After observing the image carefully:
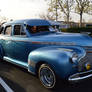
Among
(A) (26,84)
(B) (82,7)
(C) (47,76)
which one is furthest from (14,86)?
(B) (82,7)

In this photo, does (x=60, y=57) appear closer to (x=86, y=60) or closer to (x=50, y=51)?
(x=50, y=51)

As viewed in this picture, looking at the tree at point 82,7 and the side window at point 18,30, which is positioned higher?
the tree at point 82,7

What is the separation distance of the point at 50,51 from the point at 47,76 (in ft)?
2.44

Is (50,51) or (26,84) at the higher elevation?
(50,51)

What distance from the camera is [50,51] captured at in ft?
12.8

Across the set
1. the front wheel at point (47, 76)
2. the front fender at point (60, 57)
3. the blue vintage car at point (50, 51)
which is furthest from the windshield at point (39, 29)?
the front wheel at point (47, 76)

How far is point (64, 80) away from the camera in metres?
3.62

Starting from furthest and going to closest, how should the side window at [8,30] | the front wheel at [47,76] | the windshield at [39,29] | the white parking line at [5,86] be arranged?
the side window at [8,30] → the windshield at [39,29] → the white parking line at [5,86] → the front wheel at [47,76]

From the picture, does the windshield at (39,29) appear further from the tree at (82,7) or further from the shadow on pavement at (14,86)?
the tree at (82,7)

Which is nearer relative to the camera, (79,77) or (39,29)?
(79,77)

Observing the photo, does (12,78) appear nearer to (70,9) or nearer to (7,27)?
(7,27)

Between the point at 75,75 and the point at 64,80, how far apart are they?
0.29 m

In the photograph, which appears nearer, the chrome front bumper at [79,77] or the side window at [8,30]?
the chrome front bumper at [79,77]

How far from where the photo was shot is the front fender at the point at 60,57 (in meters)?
3.53
